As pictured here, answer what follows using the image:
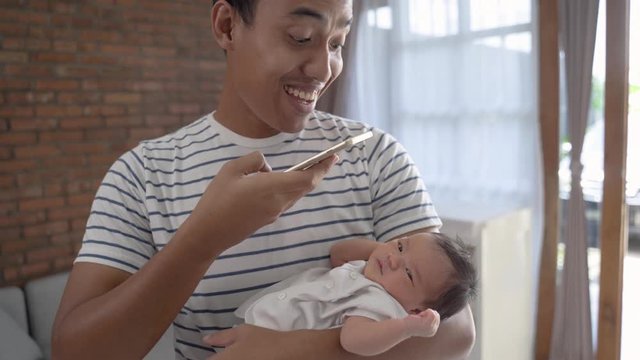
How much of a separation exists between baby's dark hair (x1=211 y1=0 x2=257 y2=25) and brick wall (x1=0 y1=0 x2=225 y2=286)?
2.55m

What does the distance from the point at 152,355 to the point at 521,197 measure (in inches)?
86.8

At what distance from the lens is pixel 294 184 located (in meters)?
0.81

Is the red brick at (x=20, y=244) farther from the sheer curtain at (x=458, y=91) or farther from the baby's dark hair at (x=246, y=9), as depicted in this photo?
the baby's dark hair at (x=246, y=9)

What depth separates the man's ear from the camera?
103 centimetres

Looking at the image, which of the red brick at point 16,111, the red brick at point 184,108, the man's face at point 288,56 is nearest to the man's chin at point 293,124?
the man's face at point 288,56

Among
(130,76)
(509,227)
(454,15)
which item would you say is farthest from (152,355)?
(454,15)

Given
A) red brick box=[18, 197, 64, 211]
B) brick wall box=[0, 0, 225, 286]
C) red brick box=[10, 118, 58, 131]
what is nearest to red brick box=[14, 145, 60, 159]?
brick wall box=[0, 0, 225, 286]

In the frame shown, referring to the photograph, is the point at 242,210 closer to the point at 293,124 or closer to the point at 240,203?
the point at 240,203

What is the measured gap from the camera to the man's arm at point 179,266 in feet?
2.66

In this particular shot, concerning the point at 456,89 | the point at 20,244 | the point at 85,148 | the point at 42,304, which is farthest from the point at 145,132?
the point at 456,89

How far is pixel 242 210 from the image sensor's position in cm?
81

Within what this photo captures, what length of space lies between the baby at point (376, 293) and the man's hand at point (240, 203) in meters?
0.19

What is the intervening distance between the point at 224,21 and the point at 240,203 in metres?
0.43

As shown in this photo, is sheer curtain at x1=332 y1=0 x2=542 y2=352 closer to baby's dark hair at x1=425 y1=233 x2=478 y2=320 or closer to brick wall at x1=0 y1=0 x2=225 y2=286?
brick wall at x1=0 y1=0 x2=225 y2=286
